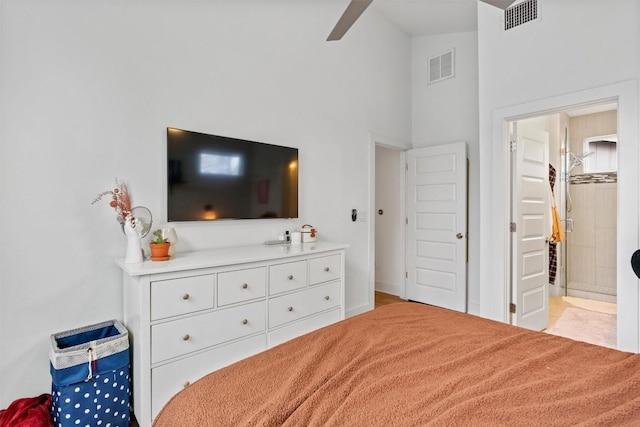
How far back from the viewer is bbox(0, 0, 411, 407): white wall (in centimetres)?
187

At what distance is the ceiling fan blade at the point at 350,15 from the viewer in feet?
4.91

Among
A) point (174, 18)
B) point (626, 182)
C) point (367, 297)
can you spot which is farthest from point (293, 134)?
point (626, 182)

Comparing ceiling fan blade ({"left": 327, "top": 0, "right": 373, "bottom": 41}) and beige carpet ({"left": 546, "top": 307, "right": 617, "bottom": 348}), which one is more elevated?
ceiling fan blade ({"left": 327, "top": 0, "right": 373, "bottom": 41})

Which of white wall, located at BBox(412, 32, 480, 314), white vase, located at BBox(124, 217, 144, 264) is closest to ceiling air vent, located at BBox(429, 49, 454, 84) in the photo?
white wall, located at BBox(412, 32, 480, 314)

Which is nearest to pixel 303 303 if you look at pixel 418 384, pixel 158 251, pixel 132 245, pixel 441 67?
pixel 158 251

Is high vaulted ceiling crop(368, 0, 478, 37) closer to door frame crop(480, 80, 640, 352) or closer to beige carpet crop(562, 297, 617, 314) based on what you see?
door frame crop(480, 80, 640, 352)

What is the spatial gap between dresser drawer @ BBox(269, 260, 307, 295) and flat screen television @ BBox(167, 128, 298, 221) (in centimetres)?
59

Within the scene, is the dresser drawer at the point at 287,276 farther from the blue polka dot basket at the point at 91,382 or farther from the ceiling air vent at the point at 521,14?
the ceiling air vent at the point at 521,14

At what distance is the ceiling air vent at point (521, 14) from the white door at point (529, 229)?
0.87 m

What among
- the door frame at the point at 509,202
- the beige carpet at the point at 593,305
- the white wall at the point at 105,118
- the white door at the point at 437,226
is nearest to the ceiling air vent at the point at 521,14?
the door frame at the point at 509,202

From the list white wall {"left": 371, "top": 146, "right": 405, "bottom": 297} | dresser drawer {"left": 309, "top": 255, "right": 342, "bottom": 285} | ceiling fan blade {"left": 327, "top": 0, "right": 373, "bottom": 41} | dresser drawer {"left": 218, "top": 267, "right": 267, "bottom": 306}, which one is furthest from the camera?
white wall {"left": 371, "top": 146, "right": 405, "bottom": 297}

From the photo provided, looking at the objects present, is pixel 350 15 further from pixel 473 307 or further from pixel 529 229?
pixel 473 307

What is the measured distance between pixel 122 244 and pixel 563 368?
2408mm

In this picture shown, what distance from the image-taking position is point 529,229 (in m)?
3.14
